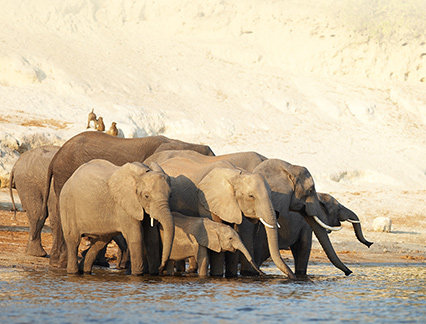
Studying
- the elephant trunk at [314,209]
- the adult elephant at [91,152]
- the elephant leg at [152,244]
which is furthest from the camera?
the adult elephant at [91,152]

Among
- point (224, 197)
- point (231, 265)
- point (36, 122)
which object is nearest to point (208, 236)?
point (224, 197)

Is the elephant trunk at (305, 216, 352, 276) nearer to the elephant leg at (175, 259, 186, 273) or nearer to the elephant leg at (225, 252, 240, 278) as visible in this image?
the elephant leg at (225, 252, 240, 278)

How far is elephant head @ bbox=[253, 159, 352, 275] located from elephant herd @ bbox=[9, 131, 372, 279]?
16 millimetres

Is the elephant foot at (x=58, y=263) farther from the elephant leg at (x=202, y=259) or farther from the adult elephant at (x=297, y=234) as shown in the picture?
the adult elephant at (x=297, y=234)

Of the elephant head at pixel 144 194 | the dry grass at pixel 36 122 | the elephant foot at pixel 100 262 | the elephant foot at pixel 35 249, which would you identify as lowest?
the elephant foot at pixel 100 262

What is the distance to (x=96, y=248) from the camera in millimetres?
11898

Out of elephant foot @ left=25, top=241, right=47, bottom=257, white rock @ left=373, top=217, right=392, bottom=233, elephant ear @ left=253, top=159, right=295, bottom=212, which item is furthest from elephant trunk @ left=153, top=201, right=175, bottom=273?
white rock @ left=373, top=217, right=392, bottom=233

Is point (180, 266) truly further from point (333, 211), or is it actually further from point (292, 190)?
point (333, 211)

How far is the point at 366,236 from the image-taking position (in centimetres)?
2105

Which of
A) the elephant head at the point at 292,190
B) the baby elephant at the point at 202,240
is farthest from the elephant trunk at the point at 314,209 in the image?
the baby elephant at the point at 202,240

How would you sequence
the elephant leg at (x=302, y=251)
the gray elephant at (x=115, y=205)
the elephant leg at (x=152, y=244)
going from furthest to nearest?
the elephant leg at (x=302, y=251) → the elephant leg at (x=152, y=244) → the gray elephant at (x=115, y=205)

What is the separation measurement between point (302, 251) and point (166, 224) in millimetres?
3350

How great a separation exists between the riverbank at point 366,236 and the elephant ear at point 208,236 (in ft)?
10.3

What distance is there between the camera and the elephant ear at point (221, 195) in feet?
38.0
